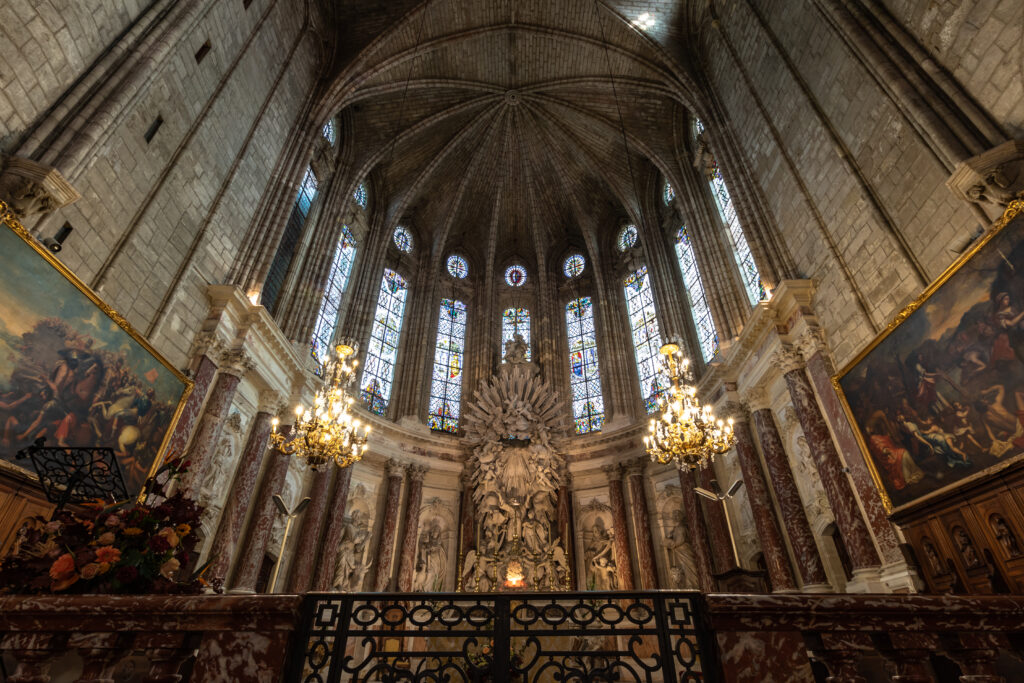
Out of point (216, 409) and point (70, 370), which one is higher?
point (216, 409)

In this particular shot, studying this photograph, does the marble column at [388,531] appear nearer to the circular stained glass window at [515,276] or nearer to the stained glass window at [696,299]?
the circular stained glass window at [515,276]

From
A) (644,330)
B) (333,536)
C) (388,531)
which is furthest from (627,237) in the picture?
(333,536)

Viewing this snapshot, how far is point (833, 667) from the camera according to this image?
256 cm

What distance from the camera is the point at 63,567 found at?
284 centimetres

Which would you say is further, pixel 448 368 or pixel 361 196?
pixel 448 368

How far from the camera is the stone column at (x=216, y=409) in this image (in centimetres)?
882

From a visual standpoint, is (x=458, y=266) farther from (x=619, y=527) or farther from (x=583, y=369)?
(x=619, y=527)

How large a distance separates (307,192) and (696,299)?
41.4 feet

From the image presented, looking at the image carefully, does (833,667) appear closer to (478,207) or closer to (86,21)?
(86,21)

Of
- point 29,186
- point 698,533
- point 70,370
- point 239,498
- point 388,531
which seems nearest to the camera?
point 29,186

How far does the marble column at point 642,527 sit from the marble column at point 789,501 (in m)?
4.36

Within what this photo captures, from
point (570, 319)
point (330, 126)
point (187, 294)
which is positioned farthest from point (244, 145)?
point (570, 319)

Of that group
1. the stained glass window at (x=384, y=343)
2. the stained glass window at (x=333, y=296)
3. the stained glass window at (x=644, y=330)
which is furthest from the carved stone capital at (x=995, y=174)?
the stained glass window at (x=384, y=343)

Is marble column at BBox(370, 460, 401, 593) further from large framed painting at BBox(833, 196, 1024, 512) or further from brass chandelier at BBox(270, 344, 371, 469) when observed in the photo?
large framed painting at BBox(833, 196, 1024, 512)
